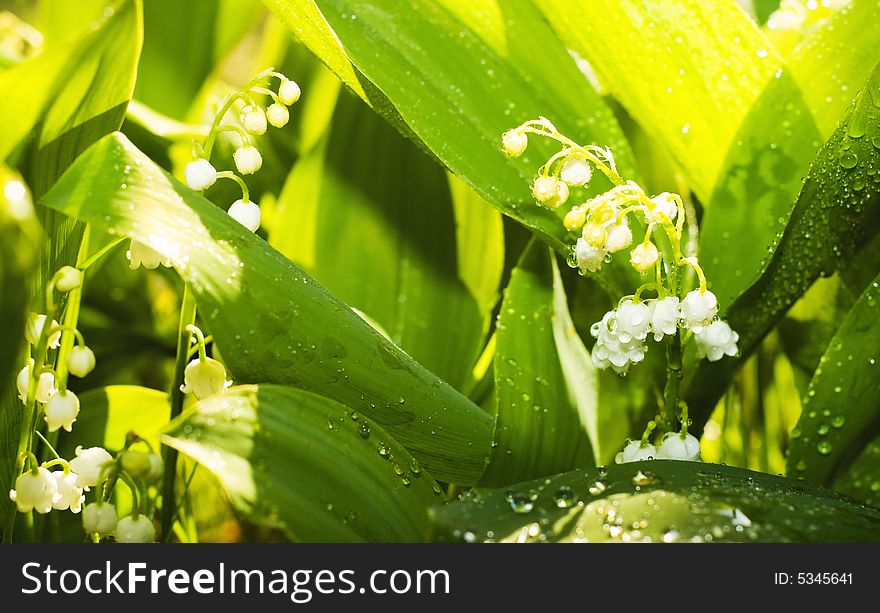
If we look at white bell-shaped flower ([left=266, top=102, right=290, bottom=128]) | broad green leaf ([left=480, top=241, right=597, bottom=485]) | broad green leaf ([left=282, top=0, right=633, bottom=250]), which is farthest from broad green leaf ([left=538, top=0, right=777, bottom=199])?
white bell-shaped flower ([left=266, top=102, right=290, bottom=128])

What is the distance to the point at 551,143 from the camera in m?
0.60

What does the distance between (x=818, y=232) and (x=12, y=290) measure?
49cm

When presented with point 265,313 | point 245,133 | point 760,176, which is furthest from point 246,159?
point 760,176

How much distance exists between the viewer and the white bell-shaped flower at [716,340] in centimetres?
50

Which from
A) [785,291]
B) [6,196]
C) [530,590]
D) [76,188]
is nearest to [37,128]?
[6,196]

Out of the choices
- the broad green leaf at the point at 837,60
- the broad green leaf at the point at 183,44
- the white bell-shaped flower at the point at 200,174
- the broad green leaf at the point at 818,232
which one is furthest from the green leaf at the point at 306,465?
the broad green leaf at the point at 183,44

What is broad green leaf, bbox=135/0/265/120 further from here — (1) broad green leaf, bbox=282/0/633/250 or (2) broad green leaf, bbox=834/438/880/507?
(2) broad green leaf, bbox=834/438/880/507

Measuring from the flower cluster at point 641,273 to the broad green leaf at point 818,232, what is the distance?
→ 6 cm

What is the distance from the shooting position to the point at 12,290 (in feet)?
1.15

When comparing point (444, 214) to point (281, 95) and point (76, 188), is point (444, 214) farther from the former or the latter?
point (76, 188)

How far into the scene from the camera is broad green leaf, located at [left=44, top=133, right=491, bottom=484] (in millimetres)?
389

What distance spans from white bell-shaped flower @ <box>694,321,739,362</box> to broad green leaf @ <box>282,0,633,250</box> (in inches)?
4.4

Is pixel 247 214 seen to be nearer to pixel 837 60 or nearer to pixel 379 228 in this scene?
pixel 379 228

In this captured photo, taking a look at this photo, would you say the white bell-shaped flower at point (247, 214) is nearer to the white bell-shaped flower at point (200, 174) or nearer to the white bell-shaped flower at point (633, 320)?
the white bell-shaped flower at point (200, 174)
